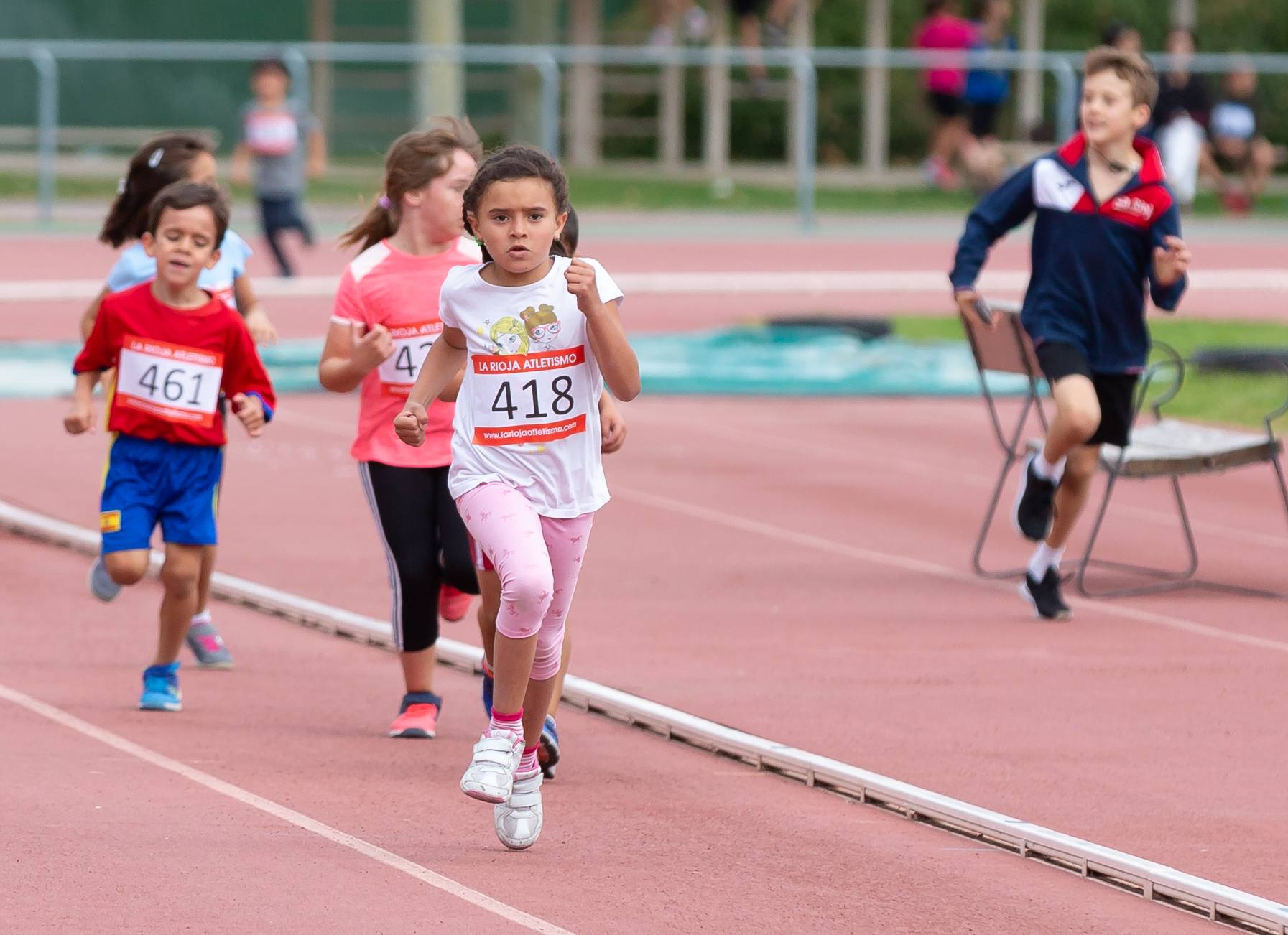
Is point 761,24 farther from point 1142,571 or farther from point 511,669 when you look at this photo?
point 511,669

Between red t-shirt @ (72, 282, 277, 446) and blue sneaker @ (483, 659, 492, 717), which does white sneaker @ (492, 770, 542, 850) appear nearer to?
blue sneaker @ (483, 659, 492, 717)

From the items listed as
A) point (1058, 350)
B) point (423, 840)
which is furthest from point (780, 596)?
point (423, 840)

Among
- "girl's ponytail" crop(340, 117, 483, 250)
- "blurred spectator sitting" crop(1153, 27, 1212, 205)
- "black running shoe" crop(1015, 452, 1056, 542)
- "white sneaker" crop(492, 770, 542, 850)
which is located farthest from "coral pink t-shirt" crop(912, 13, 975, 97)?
"white sneaker" crop(492, 770, 542, 850)

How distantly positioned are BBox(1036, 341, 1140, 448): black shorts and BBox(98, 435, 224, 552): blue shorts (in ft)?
11.0

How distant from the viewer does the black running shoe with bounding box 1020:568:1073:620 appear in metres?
8.85

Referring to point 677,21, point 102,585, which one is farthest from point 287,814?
point 677,21

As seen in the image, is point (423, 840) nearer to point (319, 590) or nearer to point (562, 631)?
point (562, 631)

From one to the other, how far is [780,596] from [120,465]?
302 centimetres

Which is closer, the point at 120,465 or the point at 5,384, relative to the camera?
the point at 120,465

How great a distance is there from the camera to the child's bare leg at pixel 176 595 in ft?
23.4

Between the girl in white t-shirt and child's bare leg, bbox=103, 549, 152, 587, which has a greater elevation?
the girl in white t-shirt

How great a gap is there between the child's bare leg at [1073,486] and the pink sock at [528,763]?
144 inches

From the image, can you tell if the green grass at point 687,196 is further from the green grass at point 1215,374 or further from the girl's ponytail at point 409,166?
the girl's ponytail at point 409,166

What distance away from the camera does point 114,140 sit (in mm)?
28797
